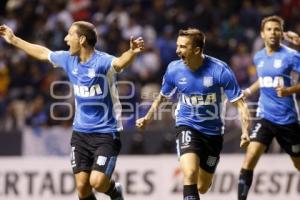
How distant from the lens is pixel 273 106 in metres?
12.7

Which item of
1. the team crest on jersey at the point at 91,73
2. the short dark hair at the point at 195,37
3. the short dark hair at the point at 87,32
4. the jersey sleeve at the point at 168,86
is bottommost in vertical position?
the jersey sleeve at the point at 168,86

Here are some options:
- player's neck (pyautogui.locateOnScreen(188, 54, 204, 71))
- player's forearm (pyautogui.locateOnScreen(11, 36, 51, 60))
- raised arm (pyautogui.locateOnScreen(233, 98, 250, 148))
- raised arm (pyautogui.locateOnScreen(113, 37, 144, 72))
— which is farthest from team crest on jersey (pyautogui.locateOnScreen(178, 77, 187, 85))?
player's forearm (pyautogui.locateOnScreen(11, 36, 51, 60))

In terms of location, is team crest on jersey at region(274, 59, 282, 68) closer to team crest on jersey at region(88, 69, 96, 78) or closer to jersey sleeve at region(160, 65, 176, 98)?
jersey sleeve at region(160, 65, 176, 98)

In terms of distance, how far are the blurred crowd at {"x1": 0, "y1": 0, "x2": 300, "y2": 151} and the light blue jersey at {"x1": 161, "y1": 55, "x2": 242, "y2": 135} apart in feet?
17.1

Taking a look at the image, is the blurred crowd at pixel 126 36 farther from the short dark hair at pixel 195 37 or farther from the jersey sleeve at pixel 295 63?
the short dark hair at pixel 195 37

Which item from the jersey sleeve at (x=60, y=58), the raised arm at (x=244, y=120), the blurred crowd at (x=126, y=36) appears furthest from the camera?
the blurred crowd at (x=126, y=36)

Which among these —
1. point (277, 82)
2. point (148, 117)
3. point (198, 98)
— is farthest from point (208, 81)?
point (277, 82)

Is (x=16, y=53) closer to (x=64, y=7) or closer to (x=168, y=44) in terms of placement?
(x=64, y=7)

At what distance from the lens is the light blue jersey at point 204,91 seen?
37.2 feet

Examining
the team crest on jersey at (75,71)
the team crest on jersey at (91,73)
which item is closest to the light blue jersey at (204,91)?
the team crest on jersey at (91,73)

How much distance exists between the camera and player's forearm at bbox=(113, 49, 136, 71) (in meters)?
11.0

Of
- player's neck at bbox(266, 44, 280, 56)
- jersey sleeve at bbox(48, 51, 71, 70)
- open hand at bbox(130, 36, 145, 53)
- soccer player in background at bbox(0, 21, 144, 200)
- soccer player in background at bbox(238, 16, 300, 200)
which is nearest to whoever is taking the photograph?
open hand at bbox(130, 36, 145, 53)

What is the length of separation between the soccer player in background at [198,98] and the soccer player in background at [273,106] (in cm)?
106

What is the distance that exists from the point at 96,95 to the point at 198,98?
3.83ft
